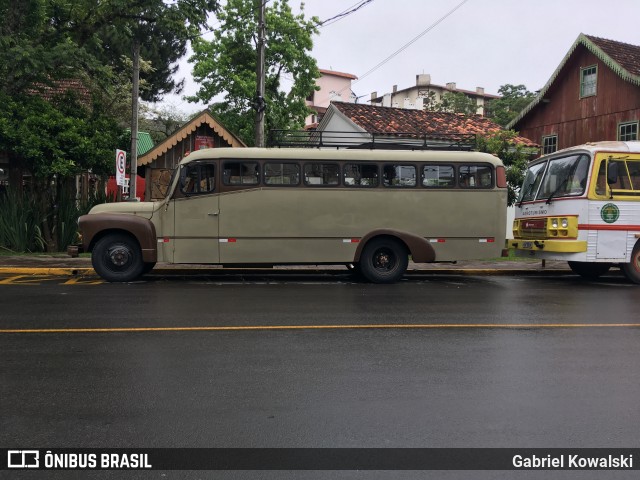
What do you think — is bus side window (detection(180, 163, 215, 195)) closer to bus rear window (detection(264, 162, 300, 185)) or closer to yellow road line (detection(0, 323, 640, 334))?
bus rear window (detection(264, 162, 300, 185))

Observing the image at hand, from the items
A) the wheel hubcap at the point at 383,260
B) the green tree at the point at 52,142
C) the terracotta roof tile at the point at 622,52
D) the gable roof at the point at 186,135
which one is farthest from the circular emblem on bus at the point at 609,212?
the terracotta roof tile at the point at 622,52

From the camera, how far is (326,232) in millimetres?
12992

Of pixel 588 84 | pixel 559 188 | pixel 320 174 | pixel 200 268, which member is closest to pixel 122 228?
pixel 200 268

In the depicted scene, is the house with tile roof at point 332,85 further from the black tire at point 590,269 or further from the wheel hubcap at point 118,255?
the wheel hubcap at point 118,255

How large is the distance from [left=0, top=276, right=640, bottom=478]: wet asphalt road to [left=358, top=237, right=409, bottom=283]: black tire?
300 cm

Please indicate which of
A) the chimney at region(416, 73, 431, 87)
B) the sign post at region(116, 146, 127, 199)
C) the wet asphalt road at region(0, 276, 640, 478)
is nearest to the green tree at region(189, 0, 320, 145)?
the sign post at region(116, 146, 127, 199)

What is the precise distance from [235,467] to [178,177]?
9.84 m

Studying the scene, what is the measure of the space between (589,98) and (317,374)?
2788 cm

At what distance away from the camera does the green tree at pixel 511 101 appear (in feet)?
200

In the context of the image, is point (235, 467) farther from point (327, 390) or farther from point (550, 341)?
point (550, 341)

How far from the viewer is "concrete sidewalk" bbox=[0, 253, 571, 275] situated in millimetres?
13805

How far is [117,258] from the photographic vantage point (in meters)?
12.4

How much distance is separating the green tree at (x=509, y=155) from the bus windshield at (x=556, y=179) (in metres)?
5.81

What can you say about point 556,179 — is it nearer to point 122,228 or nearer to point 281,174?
point 281,174
